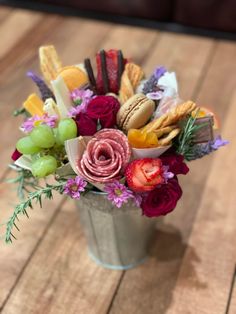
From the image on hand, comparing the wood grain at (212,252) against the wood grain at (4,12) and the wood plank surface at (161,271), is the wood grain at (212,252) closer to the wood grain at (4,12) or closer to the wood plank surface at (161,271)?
the wood plank surface at (161,271)

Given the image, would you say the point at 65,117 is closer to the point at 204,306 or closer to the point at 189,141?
the point at 189,141

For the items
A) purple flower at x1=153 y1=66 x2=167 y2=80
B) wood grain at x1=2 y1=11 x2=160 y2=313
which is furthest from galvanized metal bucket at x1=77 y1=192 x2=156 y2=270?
wood grain at x1=2 y1=11 x2=160 y2=313

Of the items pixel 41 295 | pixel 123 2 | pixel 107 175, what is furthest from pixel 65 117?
pixel 123 2

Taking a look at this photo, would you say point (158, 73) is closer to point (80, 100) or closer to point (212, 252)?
point (80, 100)

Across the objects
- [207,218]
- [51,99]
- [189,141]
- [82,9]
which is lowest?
[207,218]

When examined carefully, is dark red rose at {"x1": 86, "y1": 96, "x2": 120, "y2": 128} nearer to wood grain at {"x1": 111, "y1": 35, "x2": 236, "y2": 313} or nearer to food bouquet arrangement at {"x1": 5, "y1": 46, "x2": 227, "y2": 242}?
food bouquet arrangement at {"x1": 5, "y1": 46, "x2": 227, "y2": 242}
